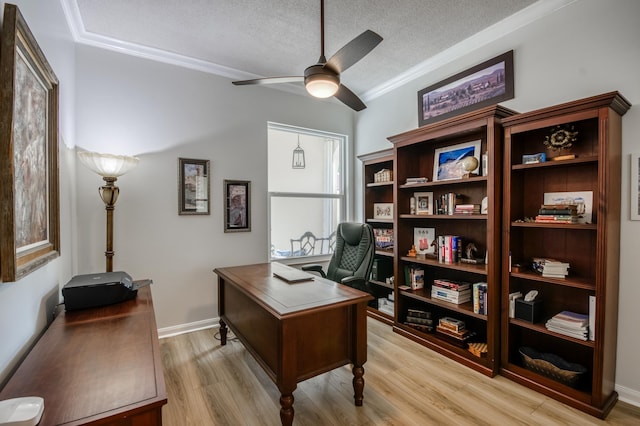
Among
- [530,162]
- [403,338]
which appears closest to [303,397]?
[403,338]

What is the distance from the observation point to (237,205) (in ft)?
11.0

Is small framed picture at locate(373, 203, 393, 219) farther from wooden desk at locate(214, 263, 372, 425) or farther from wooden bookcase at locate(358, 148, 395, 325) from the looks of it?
wooden desk at locate(214, 263, 372, 425)

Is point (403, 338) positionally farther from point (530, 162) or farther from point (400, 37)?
point (400, 37)

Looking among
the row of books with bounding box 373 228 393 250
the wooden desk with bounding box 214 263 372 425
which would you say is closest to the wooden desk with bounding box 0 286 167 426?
the wooden desk with bounding box 214 263 372 425

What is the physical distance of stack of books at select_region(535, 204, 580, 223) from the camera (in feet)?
6.56

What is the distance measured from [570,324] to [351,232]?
6.06 ft

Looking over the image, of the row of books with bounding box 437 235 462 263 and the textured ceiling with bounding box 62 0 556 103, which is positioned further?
the row of books with bounding box 437 235 462 263

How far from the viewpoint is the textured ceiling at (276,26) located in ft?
7.45

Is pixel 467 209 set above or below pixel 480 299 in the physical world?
above

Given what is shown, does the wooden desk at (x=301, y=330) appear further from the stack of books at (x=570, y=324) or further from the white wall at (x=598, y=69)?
the white wall at (x=598, y=69)

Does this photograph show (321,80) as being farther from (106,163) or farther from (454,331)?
(454,331)

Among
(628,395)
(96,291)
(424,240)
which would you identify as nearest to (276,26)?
(96,291)

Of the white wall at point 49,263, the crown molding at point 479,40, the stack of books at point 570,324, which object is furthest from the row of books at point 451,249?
→ the white wall at point 49,263

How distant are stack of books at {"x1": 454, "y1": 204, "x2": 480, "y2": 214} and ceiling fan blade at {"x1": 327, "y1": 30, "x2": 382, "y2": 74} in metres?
1.62
